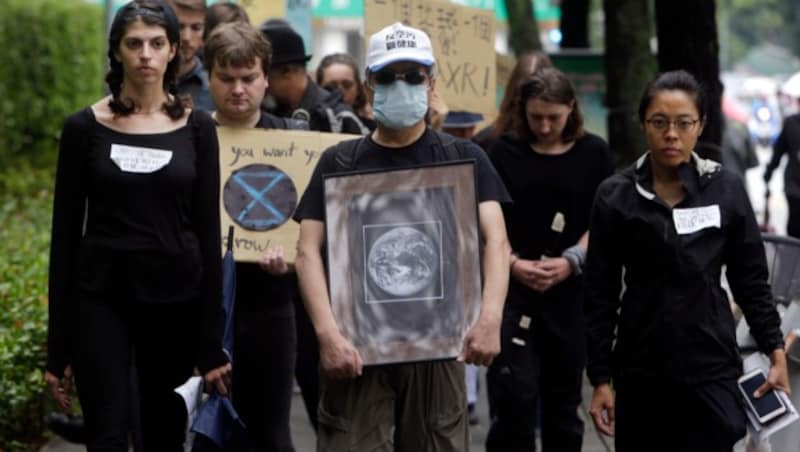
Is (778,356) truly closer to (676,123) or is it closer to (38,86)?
(676,123)

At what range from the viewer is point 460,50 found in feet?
27.8

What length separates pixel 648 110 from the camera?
18.0ft

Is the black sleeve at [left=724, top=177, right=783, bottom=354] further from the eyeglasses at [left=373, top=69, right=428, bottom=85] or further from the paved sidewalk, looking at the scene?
the paved sidewalk

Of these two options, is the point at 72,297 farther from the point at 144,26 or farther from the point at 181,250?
the point at 144,26

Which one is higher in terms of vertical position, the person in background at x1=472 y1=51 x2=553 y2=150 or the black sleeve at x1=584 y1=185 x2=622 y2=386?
the person in background at x1=472 y1=51 x2=553 y2=150

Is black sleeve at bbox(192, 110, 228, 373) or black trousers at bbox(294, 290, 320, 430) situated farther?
black trousers at bbox(294, 290, 320, 430)

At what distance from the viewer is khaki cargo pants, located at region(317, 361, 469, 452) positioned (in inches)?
202

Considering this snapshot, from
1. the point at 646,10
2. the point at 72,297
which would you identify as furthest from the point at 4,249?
the point at 72,297

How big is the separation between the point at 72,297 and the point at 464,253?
1.26 m

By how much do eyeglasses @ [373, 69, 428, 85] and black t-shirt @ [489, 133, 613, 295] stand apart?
1.65 metres

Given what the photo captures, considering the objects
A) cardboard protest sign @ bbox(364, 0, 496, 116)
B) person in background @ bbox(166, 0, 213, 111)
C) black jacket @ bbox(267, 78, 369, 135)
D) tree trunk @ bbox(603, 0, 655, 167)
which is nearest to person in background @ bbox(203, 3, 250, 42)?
person in background @ bbox(166, 0, 213, 111)

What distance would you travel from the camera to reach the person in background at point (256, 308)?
245 inches

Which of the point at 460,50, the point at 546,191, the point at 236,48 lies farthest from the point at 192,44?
the point at 546,191

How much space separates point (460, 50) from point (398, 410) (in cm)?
357
